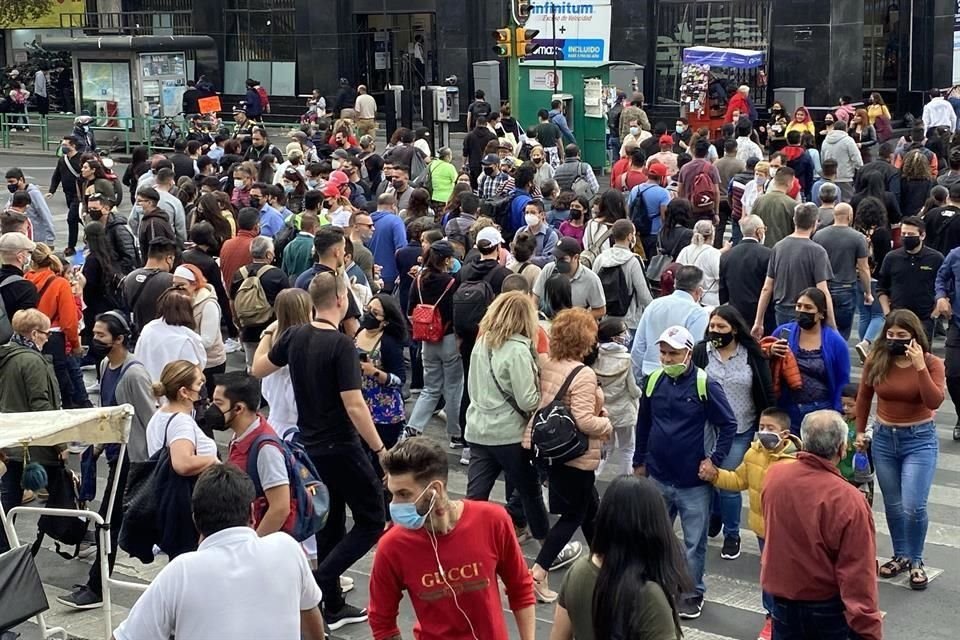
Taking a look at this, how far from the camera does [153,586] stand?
15.5ft

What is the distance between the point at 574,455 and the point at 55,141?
29.2m

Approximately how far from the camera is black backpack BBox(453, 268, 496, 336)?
10.2m

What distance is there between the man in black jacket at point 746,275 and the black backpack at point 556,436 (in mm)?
4273

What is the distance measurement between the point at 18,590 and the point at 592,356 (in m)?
3.82

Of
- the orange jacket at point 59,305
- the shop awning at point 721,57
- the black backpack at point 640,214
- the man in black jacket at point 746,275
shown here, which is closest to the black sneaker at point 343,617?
the orange jacket at point 59,305

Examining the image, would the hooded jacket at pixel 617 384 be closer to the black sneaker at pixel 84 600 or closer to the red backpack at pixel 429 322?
the red backpack at pixel 429 322

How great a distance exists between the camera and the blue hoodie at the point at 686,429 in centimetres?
775

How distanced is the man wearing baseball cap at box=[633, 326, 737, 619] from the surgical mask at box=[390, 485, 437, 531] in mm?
2910

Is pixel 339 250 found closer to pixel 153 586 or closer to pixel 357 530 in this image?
pixel 357 530

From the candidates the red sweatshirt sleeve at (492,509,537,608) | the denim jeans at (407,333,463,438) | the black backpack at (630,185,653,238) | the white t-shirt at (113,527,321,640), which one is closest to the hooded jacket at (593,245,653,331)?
the denim jeans at (407,333,463,438)

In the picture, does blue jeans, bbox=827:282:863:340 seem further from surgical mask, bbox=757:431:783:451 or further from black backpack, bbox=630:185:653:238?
surgical mask, bbox=757:431:783:451

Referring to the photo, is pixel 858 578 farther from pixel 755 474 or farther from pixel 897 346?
pixel 897 346

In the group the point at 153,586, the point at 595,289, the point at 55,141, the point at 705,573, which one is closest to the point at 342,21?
the point at 55,141

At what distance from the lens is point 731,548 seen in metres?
8.99
